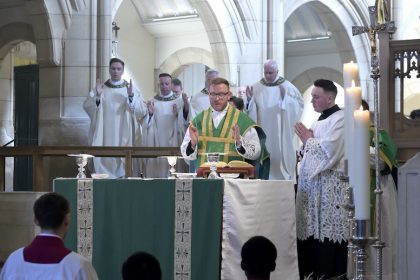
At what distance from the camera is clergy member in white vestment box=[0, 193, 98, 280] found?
4.70m

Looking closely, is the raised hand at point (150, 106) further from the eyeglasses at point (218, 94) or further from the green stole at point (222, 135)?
the eyeglasses at point (218, 94)

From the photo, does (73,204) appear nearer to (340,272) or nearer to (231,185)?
(231,185)

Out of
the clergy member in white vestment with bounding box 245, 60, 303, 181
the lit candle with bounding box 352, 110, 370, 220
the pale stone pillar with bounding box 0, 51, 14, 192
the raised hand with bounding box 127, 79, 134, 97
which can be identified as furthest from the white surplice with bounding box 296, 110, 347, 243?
the pale stone pillar with bounding box 0, 51, 14, 192

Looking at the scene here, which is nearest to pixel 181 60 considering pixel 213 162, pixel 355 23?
pixel 355 23

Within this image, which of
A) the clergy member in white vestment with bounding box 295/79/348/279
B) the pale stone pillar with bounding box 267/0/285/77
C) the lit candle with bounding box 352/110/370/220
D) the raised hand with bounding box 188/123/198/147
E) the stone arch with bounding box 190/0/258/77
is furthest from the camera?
the stone arch with bounding box 190/0/258/77

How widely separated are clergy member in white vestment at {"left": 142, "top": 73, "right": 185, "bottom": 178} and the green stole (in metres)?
4.45

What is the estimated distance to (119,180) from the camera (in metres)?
7.49

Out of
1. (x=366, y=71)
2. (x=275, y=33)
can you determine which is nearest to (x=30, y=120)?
(x=275, y=33)

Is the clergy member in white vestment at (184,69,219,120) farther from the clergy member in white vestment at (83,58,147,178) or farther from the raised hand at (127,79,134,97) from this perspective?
the raised hand at (127,79,134,97)

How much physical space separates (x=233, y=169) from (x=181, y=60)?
14967mm

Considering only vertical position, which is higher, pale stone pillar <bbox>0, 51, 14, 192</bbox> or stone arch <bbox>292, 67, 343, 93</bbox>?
stone arch <bbox>292, 67, 343, 93</bbox>

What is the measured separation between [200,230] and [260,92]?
540 cm

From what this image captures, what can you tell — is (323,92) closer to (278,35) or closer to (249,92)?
(249,92)

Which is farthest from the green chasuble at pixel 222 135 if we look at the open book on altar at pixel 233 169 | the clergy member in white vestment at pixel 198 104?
the clergy member in white vestment at pixel 198 104
